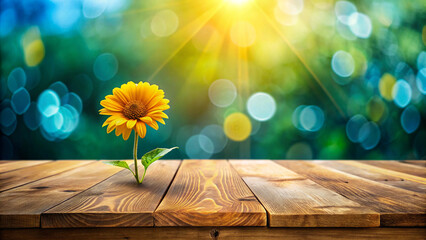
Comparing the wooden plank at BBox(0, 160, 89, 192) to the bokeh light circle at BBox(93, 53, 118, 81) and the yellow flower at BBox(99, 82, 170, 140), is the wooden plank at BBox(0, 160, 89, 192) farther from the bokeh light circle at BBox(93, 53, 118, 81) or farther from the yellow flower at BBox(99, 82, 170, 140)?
the bokeh light circle at BBox(93, 53, 118, 81)

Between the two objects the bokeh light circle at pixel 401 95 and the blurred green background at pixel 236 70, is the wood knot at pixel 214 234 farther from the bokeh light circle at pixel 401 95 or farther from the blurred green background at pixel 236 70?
the bokeh light circle at pixel 401 95

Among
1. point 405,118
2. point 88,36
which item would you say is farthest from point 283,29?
point 88,36

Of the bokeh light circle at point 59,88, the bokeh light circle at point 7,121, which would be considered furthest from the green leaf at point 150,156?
the bokeh light circle at point 7,121

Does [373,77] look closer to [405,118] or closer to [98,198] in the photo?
[405,118]

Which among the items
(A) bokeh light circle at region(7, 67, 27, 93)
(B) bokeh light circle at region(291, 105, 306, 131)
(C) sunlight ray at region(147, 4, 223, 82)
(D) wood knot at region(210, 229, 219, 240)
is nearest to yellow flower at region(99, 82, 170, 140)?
(D) wood knot at region(210, 229, 219, 240)

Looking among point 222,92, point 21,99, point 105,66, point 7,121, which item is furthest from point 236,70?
point 7,121
